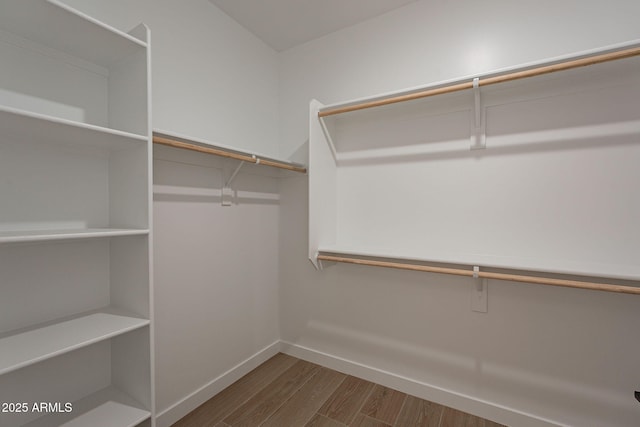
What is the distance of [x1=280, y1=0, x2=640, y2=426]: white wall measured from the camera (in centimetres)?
141

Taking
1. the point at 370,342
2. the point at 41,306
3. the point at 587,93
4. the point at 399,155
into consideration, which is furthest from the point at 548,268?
the point at 41,306

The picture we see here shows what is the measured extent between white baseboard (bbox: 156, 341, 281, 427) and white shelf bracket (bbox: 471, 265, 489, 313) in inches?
63.3

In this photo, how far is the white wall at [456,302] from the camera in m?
1.41

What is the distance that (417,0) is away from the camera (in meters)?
1.84

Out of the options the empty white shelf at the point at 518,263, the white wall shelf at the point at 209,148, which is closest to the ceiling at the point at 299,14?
the white wall shelf at the point at 209,148

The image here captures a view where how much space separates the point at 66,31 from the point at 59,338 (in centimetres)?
115

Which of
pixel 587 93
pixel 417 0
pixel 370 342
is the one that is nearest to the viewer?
pixel 587 93

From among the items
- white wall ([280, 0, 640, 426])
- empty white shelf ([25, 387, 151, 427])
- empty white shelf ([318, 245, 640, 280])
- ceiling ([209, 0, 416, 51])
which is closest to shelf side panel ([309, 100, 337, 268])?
empty white shelf ([318, 245, 640, 280])

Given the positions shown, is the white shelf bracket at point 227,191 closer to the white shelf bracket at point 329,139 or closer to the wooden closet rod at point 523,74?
the white shelf bracket at point 329,139

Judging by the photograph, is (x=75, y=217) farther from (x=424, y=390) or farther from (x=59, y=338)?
(x=424, y=390)

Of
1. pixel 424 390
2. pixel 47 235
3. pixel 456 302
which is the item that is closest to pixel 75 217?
pixel 47 235

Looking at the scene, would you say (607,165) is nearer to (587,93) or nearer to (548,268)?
(587,93)

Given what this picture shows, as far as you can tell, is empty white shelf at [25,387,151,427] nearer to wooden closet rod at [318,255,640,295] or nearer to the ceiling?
wooden closet rod at [318,255,640,295]

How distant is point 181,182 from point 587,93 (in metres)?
2.26
